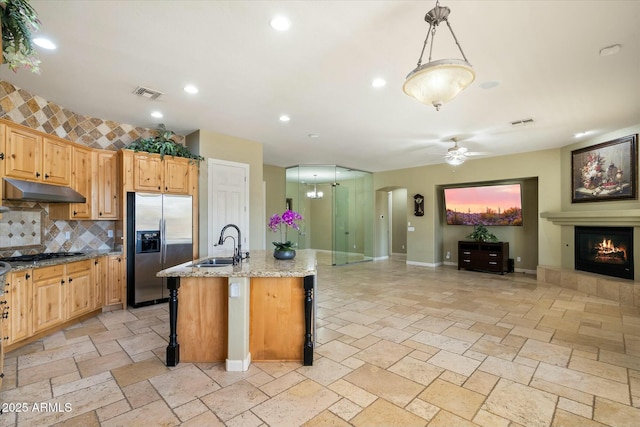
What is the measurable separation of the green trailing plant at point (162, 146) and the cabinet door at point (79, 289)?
5.82 feet

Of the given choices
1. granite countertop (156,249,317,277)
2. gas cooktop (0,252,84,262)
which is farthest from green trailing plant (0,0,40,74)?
gas cooktop (0,252,84,262)

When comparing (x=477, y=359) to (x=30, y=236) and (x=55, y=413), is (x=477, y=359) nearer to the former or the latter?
(x=55, y=413)

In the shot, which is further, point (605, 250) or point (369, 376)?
point (605, 250)

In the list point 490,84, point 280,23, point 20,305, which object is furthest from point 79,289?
point 490,84

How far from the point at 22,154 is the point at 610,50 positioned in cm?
600

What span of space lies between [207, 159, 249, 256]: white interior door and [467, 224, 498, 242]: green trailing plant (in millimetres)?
5857

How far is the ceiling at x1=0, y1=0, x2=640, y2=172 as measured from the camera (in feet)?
7.35

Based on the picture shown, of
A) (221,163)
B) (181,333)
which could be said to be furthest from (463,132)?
(181,333)

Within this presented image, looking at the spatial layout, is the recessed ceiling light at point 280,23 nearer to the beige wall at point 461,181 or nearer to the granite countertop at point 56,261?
the granite countertop at point 56,261

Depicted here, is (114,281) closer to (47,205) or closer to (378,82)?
(47,205)

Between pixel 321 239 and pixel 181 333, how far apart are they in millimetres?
8719

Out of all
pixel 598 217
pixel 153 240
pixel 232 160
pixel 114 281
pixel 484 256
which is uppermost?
pixel 232 160

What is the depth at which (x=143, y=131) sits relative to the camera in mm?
5023

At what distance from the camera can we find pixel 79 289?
3.78 m
